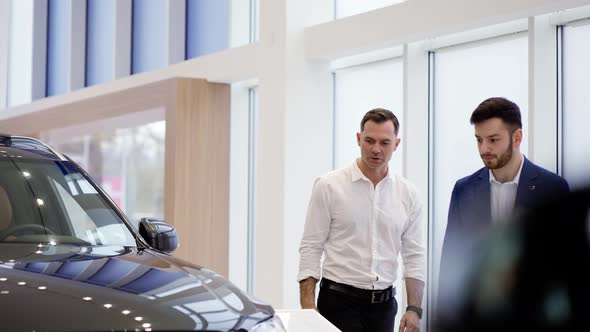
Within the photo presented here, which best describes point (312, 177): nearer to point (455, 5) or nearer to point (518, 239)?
point (455, 5)

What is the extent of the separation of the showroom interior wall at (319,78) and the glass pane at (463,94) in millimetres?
78

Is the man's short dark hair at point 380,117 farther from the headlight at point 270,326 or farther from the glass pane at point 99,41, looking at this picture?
the glass pane at point 99,41

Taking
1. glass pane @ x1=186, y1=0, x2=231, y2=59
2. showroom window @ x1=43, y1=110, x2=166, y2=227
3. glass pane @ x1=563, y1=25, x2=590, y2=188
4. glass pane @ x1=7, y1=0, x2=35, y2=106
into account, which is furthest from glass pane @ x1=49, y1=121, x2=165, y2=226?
glass pane @ x1=563, y1=25, x2=590, y2=188

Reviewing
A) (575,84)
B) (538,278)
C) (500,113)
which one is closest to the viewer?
(538,278)

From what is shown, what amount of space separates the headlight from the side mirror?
0.87 m

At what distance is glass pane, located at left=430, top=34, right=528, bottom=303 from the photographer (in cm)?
593

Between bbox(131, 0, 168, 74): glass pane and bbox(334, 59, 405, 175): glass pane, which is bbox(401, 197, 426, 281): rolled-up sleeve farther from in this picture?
bbox(131, 0, 168, 74): glass pane

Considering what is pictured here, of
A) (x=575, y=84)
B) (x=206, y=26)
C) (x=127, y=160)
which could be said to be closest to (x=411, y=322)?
(x=575, y=84)

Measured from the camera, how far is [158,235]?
3545 mm

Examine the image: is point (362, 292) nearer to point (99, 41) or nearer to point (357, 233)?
point (357, 233)

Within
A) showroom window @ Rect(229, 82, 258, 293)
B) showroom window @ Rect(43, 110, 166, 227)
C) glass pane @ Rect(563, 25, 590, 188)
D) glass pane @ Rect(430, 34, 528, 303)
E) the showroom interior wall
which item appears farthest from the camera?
showroom window @ Rect(43, 110, 166, 227)

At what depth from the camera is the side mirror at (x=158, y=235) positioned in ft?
11.6

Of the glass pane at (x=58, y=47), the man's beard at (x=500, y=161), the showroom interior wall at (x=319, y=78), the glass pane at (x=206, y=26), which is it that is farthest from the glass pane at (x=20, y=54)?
the man's beard at (x=500, y=161)

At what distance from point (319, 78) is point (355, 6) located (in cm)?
75
